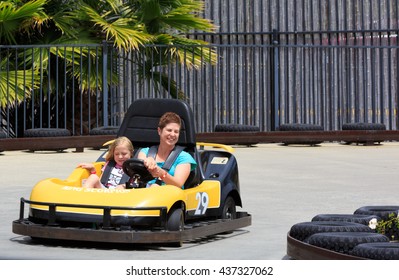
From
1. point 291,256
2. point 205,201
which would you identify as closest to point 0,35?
point 205,201

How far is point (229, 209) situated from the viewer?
9125 mm

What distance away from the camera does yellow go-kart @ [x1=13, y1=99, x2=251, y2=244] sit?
792 centimetres

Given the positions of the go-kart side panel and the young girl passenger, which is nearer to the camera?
the go-kart side panel

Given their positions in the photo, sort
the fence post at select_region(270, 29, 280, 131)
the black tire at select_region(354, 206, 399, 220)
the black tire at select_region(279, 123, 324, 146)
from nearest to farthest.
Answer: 1. the black tire at select_region(354, 206, 399, 220)
2. the black tire at select_region(279, 123, 324, 146)
3. the fence post at select_region(270, 29, 280, 131)

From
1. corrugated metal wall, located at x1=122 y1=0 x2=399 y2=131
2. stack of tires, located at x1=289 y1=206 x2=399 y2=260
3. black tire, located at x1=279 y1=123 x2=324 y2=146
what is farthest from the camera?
corrugated metal wall, located at x1=122 y1=0 x2=399 y2=131

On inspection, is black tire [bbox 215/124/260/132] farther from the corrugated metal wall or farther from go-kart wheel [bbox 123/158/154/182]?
go-kart wheel [bbox 123/158/154/182]

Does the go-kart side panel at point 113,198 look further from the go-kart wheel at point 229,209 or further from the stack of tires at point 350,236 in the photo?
the stack of tires at point 350,236

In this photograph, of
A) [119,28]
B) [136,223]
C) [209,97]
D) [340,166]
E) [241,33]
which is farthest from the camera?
[241,33]

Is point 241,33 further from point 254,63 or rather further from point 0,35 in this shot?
point 0,35

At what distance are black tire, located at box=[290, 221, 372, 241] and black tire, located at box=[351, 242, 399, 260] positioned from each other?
622mm

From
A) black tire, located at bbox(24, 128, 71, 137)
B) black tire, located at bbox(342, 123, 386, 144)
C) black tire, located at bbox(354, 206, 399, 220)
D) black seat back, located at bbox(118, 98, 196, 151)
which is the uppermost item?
black seat back, located at bbox(118, 98, 196, 151)

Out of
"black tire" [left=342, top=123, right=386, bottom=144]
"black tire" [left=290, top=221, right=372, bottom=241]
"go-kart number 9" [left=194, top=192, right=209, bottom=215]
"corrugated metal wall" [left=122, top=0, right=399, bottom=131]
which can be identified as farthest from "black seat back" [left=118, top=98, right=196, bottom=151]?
"black tire" [left=342, top=123, right=386, bottom=144]

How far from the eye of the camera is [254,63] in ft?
70.7
